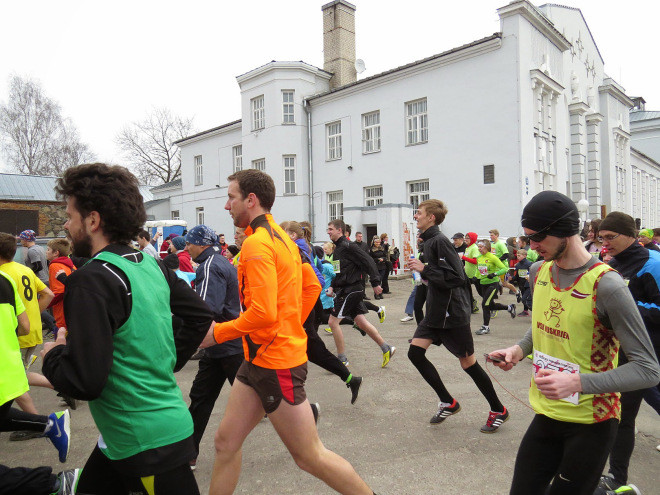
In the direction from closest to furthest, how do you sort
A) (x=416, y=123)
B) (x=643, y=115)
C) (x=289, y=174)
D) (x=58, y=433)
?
(x=58, y=433) < (x=416, y=123) < (x=289, y=174) < (x=643, y=115)

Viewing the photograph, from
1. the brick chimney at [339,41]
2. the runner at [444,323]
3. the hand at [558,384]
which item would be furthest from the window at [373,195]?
the hand at [558,384]

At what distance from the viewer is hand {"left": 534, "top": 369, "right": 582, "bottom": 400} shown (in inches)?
75.9

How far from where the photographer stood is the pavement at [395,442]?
11.7 feet

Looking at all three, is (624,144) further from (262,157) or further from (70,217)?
(70,217)

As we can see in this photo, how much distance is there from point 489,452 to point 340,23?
1038 inches

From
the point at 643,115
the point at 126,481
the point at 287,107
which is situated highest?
the point at 643,115

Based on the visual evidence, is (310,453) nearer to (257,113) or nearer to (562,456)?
(562,456)

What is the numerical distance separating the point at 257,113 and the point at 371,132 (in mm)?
7570

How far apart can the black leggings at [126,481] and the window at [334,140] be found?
23379 mm

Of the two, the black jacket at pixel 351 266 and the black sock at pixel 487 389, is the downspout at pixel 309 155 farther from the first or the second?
the black sock at pixel 487 389

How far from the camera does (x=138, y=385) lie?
5.88 feet

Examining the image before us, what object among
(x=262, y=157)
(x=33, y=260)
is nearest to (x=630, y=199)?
(x=262, y=157)

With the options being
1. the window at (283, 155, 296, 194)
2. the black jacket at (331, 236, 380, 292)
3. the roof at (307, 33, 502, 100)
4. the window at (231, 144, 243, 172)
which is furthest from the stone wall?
the black jacket at (331, 236, 380, 292)

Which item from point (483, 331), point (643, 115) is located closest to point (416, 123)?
point (483, 331)
